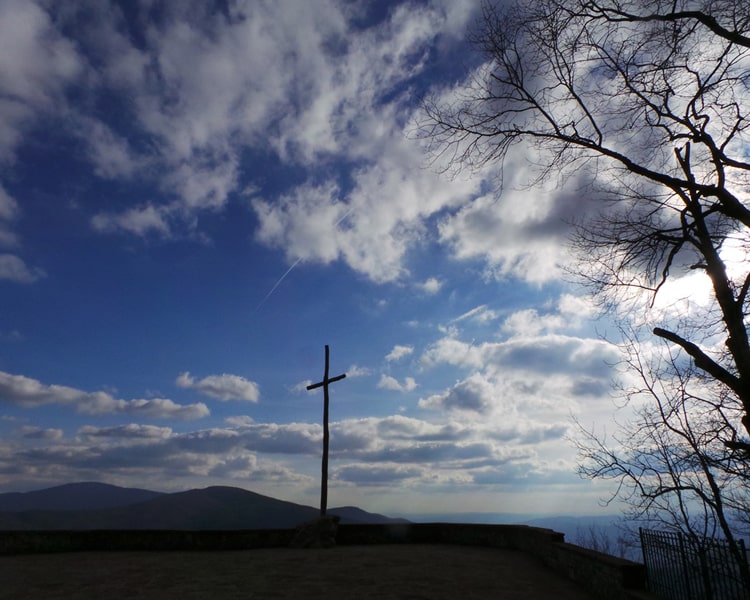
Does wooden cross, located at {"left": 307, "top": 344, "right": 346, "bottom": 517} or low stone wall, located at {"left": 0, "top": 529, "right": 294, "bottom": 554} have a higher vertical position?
wooden cross, located at {"left": 307, "top": 344, "right": 346, "bottom": 517}

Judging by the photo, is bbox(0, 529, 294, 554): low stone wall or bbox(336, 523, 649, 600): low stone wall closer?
bbox(336, 523, 649, 600): low stone wall

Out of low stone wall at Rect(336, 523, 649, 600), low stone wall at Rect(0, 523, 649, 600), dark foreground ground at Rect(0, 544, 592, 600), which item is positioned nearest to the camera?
low stone wall at Rect(336, 523, 649, 600)

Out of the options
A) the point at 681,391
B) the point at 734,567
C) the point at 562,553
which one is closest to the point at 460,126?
the point at 681,391

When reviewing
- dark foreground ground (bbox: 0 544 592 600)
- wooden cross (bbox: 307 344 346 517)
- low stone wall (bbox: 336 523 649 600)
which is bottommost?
dark foreground ground (bbox: 0 544 592 600)

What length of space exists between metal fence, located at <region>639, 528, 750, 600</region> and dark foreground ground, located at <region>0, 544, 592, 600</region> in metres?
1.59

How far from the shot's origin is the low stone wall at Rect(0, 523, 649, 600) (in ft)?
32.1

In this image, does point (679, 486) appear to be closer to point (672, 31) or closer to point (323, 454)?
point (672, 31)

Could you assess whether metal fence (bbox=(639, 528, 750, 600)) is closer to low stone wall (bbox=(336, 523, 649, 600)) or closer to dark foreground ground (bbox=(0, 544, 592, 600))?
low stone wall (bbox=(336, 523, 649, 600))

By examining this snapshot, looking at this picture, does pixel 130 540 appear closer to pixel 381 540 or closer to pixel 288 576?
pixel 288 576

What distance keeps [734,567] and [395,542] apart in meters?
12.5

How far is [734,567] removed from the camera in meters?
6.52

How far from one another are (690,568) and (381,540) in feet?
39.1

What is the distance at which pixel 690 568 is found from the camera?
721cm

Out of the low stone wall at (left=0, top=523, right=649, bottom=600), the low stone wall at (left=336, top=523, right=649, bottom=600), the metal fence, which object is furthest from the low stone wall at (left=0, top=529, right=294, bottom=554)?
the metal fence
